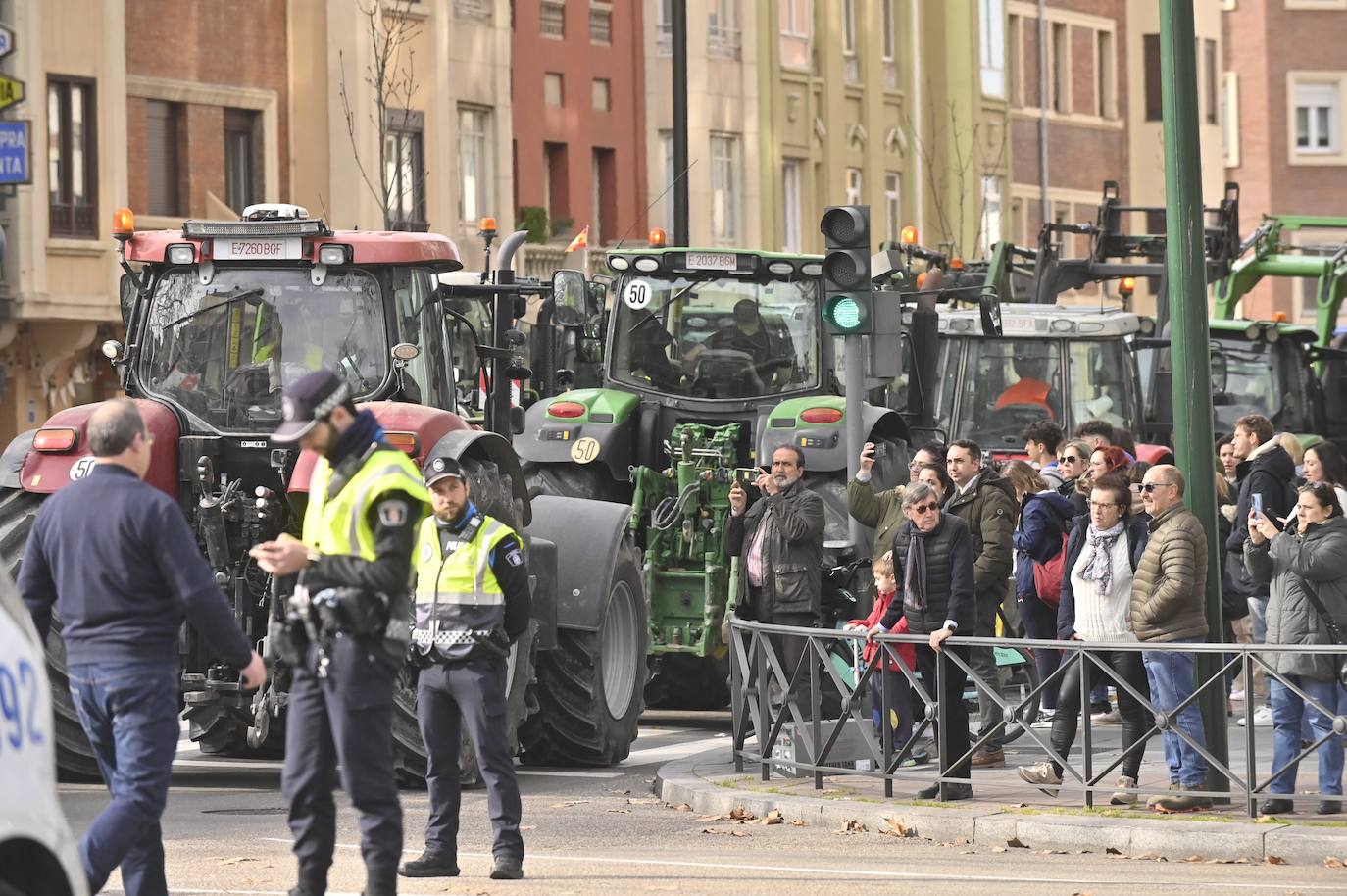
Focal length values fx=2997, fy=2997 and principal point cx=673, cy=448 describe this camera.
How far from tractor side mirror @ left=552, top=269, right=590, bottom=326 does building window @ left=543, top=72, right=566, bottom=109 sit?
27710mm

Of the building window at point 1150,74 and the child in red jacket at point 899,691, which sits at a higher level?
the building window at point 1150,74

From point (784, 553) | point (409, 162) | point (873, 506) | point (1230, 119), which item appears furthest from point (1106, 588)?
point (1230, 119)

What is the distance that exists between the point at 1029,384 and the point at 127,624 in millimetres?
16328

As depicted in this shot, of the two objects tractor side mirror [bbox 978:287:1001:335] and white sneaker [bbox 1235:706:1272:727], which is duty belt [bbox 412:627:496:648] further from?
tractor side mirror [bbox 978:287:1001:335]

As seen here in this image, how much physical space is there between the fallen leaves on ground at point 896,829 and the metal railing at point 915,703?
0.41m

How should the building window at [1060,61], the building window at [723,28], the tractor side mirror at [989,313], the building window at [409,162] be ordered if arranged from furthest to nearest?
the building window at [1060,61], the building window at [723,28], the building window at [409,162], the tractor side mirror at [989,313]

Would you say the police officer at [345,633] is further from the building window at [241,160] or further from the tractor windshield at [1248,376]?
the building window at [241,160]

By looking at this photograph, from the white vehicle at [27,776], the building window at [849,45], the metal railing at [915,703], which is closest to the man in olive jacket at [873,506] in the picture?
the metal railing at [915,703]

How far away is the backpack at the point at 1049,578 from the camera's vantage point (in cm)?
1551

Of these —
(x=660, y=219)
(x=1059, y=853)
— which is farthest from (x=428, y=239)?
(x=660, y=219)

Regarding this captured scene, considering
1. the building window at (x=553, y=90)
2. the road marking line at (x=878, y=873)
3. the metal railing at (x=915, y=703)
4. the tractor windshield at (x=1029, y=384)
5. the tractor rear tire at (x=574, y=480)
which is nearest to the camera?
the road marking line at (x=878, y=873)

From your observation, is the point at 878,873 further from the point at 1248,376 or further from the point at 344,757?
the point at 1248,376

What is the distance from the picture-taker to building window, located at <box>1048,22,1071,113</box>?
59500 mm

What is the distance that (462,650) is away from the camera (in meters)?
11.5
